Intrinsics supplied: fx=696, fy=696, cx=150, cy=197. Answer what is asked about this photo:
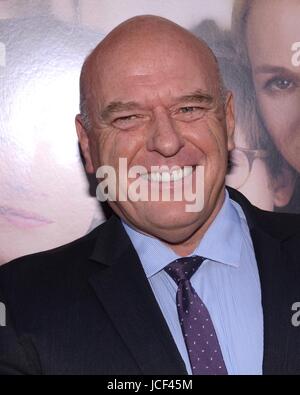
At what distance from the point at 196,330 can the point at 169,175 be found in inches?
13.5

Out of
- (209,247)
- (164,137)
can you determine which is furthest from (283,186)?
(164,137)

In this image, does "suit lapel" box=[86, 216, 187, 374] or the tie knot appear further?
the tie knot

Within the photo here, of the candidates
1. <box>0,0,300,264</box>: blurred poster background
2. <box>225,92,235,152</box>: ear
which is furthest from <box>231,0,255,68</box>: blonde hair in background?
<box>225,92,235,152</box>: ear

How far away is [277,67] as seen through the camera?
1.90 m

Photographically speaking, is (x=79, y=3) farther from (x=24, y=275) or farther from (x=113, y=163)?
(x=24, y=275)

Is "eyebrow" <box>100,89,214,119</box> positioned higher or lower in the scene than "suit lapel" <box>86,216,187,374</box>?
higher

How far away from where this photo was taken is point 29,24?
1861mm

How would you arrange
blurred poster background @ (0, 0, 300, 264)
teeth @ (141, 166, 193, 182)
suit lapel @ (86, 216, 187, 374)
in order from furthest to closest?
1. blurred poster background @ (0, 0, 300, 264)
2. teeth @ (141, 166, 193, 182)
3. suit lapel @ (86, 216, 187, 374)

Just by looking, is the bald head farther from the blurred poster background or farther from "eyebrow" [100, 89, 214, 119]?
the blurred poster background

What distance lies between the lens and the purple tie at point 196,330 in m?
1.46

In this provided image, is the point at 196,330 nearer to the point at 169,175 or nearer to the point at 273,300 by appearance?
the point at 273,300

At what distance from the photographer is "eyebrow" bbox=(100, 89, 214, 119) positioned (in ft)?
4.95

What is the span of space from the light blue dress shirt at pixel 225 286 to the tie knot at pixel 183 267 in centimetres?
1

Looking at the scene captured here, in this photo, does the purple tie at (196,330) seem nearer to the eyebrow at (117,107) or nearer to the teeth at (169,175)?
the teeth at (169,175)
